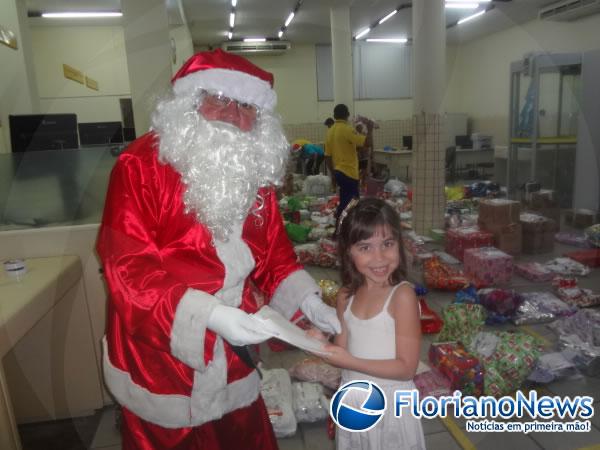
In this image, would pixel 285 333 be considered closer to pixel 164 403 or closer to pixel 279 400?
pixel 164 403

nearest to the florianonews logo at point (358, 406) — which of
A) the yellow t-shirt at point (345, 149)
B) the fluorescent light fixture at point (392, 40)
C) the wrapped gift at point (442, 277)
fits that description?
the wrapped gift at point (442, 277)

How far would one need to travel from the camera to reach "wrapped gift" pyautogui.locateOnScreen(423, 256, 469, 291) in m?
3.76

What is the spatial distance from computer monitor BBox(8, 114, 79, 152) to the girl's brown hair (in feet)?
7.45

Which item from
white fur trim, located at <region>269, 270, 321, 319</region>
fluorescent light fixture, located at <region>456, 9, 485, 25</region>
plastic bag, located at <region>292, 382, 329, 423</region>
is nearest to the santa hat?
white fur trim, located at <region>269, 270, 321, 319</region>

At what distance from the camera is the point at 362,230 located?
143 centimetres

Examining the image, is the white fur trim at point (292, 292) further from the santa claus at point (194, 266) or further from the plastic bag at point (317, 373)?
the plastic bag at point (317, 373)

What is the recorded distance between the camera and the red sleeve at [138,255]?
1.11 m

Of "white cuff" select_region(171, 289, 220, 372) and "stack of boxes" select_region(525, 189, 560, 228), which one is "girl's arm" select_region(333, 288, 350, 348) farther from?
"stack of boxes" select_region(525, 189, 560, 228)

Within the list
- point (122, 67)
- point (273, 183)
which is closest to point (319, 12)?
point (122, 67)

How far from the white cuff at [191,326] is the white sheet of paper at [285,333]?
14 centimetres

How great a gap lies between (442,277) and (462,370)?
164 centimetres

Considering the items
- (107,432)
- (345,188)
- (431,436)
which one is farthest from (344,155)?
(107,432)

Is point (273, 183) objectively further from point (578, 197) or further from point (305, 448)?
point (578, 197)

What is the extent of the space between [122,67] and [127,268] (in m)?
9.84
